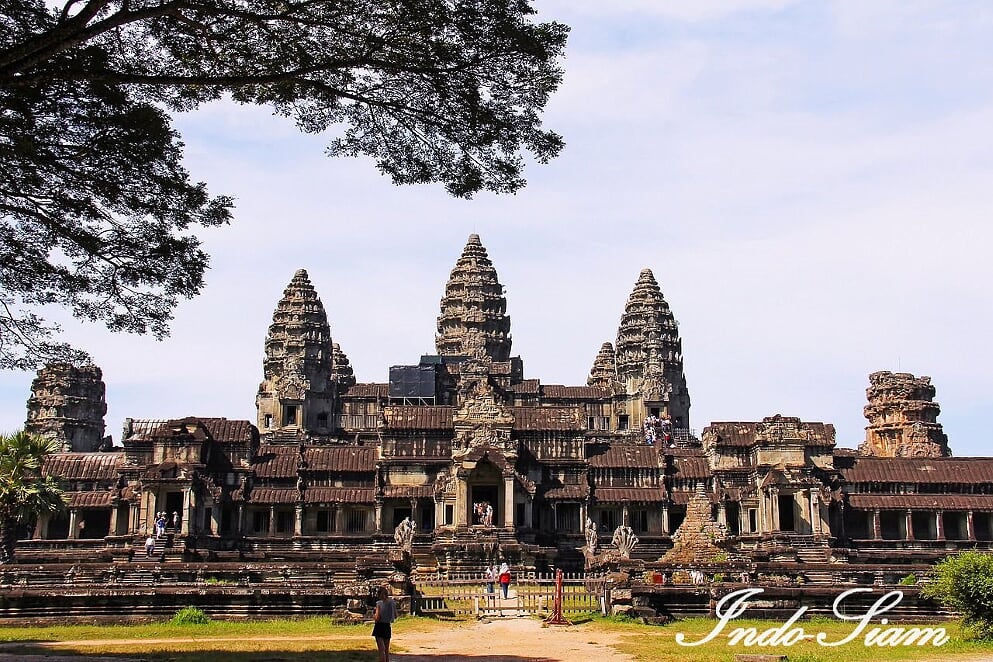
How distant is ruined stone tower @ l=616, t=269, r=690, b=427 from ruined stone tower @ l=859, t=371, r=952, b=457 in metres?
17.3

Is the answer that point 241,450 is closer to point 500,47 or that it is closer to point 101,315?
point 101,315

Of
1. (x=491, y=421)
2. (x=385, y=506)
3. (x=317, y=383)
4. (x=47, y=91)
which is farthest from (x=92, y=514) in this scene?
(x=47, y=91)

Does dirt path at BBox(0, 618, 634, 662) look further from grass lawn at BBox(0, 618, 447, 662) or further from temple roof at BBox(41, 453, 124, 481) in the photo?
temple roof at BBox(41, 453, 124, 481)

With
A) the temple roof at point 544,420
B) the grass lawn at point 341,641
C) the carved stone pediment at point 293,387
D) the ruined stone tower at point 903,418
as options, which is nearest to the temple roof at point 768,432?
the temple roof at point 544,420

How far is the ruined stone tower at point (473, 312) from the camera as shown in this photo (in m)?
107

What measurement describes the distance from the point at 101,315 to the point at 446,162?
7.00 m

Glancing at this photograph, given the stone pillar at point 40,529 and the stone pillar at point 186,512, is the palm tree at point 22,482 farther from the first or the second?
the stone pillar at point 40,529

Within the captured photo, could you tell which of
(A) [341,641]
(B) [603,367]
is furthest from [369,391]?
(A) [341,641]

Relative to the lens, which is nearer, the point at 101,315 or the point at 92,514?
the point at 101,315

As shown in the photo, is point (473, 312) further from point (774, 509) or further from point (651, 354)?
point (774, 509)

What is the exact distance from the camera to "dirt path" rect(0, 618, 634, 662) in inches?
836

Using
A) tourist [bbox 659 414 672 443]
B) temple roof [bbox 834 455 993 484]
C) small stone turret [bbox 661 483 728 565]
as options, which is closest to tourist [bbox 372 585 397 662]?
small stone turret [bbox 661 483 728 565]

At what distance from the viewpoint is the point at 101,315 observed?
19.0 meters

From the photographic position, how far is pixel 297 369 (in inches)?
3878
